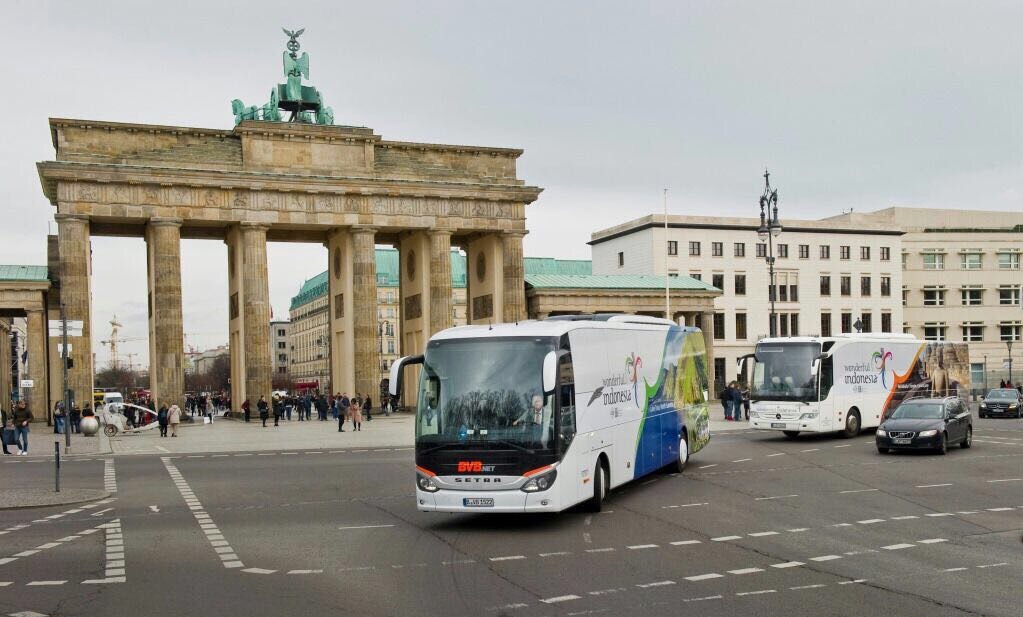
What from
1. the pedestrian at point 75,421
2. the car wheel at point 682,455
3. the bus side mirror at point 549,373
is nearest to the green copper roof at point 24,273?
the pedestrian at point 75,421

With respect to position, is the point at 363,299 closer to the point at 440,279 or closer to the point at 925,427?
the point at 440,279

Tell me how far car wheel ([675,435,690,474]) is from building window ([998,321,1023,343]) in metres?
78.3

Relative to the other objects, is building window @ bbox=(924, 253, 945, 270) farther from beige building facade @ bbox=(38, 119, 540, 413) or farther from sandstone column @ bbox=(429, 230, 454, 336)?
sandstone column @ bbox=(429, 230, 454, 336)

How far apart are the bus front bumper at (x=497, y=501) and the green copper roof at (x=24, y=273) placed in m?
51.4

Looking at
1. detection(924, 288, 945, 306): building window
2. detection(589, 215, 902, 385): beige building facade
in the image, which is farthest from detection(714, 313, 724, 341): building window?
detection(924, 288, 945, 306): building window

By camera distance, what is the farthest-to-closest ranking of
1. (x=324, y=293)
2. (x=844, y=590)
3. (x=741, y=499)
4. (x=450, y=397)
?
(x=324, y=293) → (x=741, y=499) → (x=450, y=397) → (x=844, y=590)

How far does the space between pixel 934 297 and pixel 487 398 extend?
8616 cm

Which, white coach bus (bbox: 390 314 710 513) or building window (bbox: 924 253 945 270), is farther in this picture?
building window (bbox: 924 253 945 270)

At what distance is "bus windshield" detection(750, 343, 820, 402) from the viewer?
3234cm

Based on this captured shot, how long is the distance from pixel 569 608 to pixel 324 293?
11954 centimetres

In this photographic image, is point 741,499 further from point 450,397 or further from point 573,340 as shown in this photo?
point 450,397

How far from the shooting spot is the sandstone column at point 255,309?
58.7 meters

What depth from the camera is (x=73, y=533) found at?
1616cm

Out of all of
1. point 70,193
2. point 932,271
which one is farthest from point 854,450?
point 932,271
